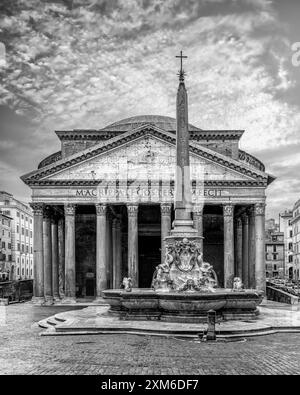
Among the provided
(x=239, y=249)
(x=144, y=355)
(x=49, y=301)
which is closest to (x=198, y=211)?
(x=239, y=249)

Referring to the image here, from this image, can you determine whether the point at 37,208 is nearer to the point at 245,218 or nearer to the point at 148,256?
the point at 148,256

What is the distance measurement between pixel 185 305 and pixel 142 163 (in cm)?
2411

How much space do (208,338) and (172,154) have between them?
89.5 ft

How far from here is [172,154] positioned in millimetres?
43281

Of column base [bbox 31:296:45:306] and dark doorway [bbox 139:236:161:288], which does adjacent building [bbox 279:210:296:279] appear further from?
column base [bbox 31:296:45:306]

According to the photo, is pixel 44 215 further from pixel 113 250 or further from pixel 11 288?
pixel 11 288

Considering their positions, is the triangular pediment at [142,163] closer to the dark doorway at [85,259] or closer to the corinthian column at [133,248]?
the corinthian column at [133,248]

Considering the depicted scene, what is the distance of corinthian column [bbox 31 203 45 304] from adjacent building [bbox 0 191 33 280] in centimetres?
4325

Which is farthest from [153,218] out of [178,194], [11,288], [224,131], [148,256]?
[178,194]

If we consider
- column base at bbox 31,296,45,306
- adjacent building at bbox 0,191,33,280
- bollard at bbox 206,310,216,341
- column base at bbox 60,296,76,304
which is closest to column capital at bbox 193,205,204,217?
column base at bbox 60,296,76,304

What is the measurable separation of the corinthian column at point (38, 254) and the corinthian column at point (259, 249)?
16194mm

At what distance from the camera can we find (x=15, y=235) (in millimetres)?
90812

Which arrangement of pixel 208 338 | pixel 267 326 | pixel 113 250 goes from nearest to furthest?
pixel 208 338
pixel 267 326
pixel 113 250

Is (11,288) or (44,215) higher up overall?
(44,215)
